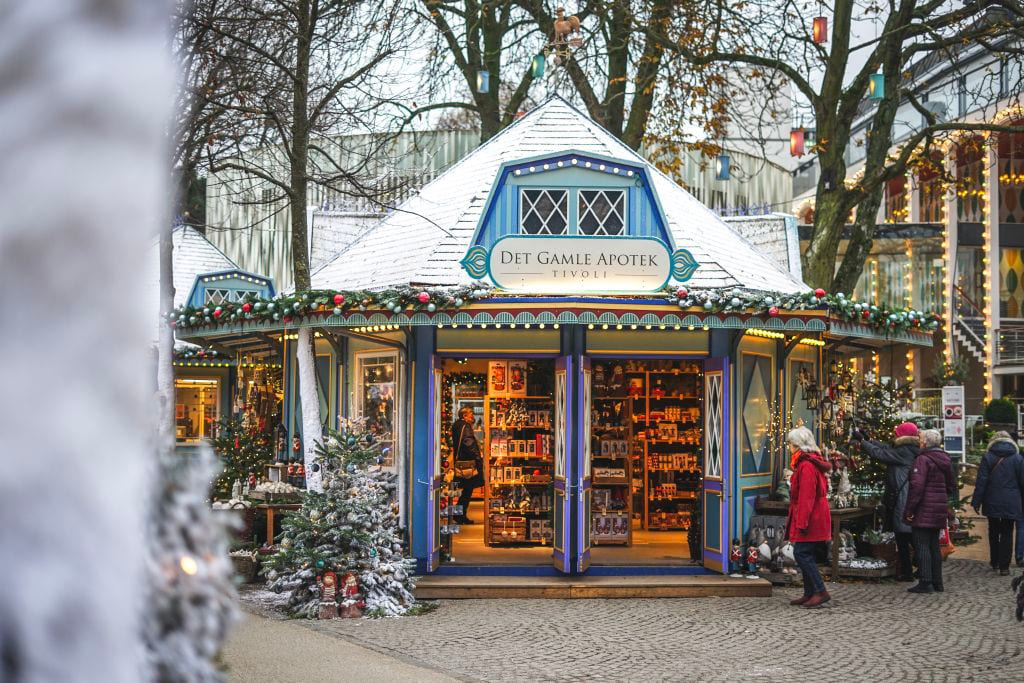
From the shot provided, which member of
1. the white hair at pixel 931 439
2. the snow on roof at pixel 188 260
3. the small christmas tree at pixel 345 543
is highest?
the snow on roof at pixel 188 260

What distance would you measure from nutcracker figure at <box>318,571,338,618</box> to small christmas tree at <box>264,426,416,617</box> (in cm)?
11

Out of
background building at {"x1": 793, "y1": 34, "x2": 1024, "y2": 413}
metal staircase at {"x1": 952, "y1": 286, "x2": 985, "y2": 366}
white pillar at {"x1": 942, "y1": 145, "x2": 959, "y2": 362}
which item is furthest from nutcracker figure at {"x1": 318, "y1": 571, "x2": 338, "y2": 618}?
metal staircase at {"x1": 952, "y1": 286, "x2": 985, "y2": 366}

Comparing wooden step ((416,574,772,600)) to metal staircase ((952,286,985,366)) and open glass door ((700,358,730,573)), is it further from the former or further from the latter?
metal staircase ((952,286,985,366))

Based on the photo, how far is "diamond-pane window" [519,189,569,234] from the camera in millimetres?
12789

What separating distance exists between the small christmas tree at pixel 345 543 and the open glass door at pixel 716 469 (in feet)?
12.1

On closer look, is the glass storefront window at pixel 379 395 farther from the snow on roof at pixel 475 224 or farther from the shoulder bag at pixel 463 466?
the shoulder bag at pixel 463 466

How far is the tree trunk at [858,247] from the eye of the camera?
1964cm

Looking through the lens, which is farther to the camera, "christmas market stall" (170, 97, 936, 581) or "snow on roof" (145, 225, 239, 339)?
"snow on roof" (145, 225, 239, 339)

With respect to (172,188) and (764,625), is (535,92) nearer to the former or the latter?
(172,188)

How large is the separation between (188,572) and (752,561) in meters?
11.4

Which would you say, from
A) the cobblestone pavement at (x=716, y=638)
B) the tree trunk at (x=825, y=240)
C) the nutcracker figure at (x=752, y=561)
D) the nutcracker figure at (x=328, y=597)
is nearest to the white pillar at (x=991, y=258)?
the tree trunk at (x=825, y=240)

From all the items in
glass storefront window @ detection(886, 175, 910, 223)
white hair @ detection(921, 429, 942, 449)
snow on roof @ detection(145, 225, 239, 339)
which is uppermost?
glass storefront window @ detection(886, 175, 910, 223)

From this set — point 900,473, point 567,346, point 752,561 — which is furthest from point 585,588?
point 900,473

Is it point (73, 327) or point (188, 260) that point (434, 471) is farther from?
point (188, 260)
